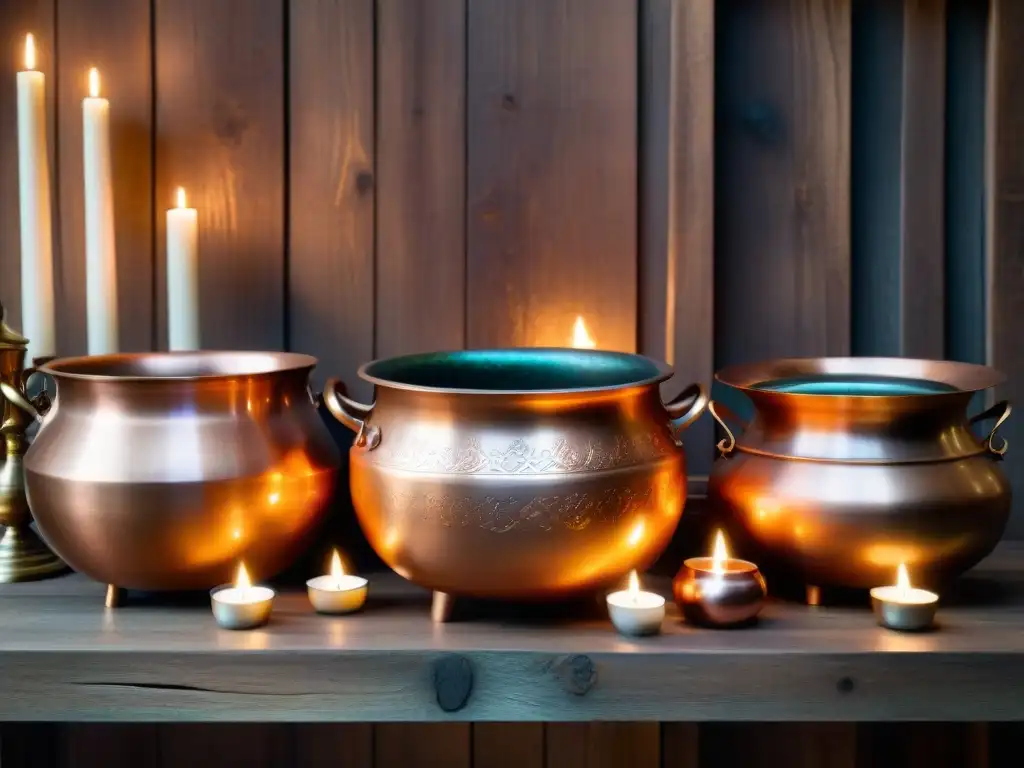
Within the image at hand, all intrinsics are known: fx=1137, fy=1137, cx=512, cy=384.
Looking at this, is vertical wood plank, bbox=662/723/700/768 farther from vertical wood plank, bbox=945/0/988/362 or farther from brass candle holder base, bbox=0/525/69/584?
brass candle holder base, bbox=0/525/69/584

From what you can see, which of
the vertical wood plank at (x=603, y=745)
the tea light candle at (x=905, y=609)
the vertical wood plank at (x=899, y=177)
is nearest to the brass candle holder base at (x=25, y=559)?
the vertical wood plank at (x=603, y=745)

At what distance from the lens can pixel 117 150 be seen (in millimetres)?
1275

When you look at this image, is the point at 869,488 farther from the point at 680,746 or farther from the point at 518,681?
the point at 680,746

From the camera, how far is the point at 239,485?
103 cm

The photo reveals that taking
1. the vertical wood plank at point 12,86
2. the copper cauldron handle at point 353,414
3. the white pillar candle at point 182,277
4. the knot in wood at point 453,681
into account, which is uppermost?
the vertical wood plank at point 12,86

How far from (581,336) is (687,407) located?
20 cm

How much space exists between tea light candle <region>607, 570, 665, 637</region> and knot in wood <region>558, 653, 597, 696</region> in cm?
6

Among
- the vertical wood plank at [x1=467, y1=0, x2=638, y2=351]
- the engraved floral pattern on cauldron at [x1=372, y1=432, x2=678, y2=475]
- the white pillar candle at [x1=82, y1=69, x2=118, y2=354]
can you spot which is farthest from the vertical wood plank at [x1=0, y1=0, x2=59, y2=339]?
the engraved floral pattern on cauldron at [x1=372, y1=432, x2=678, y2=475]

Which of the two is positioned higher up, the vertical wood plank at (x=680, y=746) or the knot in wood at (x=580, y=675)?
the knot in wood at (x=580, y=675)

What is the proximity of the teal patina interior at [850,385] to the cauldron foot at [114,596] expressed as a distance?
0.65 metres

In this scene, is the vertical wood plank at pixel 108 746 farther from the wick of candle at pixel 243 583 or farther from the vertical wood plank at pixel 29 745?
the wick of candle at pixel 243 583

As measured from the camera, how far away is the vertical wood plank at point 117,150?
1.26 m

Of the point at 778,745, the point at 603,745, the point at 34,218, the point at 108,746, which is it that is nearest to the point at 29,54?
the point at 34,218

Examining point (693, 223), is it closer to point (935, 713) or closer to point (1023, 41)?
point (1023, 41)
